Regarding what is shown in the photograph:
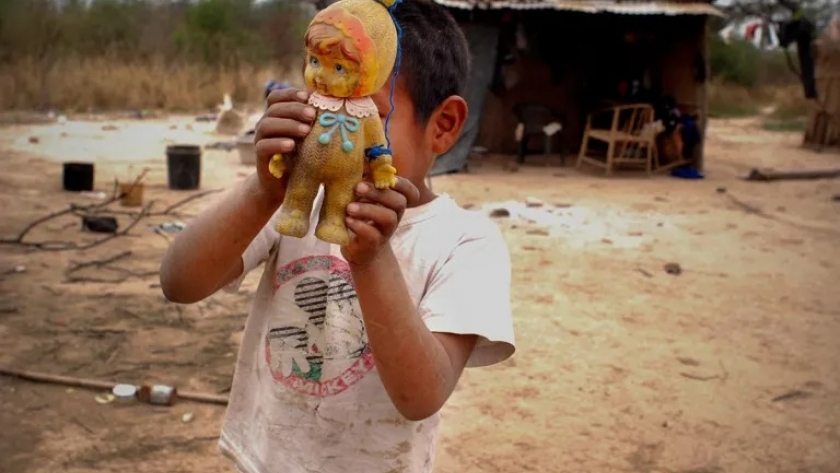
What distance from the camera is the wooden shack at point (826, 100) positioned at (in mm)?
15586

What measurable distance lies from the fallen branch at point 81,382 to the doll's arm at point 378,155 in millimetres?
2674

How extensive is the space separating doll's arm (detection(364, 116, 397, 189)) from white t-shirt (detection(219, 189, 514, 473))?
1.32ft

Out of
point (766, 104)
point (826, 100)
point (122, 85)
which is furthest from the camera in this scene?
point (766, 104)

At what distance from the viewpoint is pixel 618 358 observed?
452 centimetres

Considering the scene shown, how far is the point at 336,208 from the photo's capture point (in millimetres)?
1229

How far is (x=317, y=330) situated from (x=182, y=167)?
327 inches

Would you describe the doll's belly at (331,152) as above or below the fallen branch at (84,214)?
above

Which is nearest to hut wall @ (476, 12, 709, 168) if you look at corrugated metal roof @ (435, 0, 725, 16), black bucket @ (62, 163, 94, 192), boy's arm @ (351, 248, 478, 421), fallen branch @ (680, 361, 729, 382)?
corrugated metal roof @ (435, 0, 725, 16)

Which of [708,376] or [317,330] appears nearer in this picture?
[317,330]

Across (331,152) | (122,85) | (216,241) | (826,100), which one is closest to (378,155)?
(331,152)

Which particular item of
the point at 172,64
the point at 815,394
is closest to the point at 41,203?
the point at 815,394

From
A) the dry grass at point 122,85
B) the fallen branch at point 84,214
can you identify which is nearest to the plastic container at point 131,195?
the fallen branch at point 84,214

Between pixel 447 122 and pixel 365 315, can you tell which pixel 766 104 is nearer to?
pixel 447 122

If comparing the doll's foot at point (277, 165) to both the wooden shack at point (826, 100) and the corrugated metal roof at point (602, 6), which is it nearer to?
the corrugated metal roof at point (602, 6)
